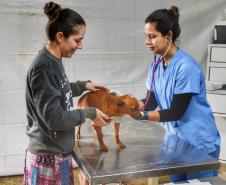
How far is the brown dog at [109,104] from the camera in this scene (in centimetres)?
132

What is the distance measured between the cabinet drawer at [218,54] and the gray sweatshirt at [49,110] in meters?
1.75

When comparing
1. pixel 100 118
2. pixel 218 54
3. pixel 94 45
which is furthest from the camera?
pixel 218 54

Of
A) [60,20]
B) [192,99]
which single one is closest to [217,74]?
[192,99]

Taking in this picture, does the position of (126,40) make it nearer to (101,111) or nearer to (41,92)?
(101,111)

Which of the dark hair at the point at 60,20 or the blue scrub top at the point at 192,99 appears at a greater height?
the dark hair at the point at 60,20

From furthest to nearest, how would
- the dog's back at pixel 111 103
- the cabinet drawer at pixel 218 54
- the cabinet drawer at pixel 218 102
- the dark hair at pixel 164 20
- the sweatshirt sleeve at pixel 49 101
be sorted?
the cabinet drawer at pixel 218 54 → the cabinet drawer at pixel 218 102 → the dark hair at pixel 164 20 → the dog's back at pixel 111 103 → the sweatshirt sleeve at pixel 49 101

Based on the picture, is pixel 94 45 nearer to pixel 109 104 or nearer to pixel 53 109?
pixel 109 104

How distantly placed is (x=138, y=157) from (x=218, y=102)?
143 cm

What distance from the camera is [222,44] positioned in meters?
2.63

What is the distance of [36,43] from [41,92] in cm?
137

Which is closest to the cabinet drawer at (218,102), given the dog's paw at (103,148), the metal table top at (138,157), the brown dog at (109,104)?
the metal table top at (138,157)

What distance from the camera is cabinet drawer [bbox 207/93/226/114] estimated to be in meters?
2.47

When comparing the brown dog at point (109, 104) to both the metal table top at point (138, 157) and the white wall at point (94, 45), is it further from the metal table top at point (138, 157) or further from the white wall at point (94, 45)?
the white wall at point (94, 45)

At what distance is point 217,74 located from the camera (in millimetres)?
2654
